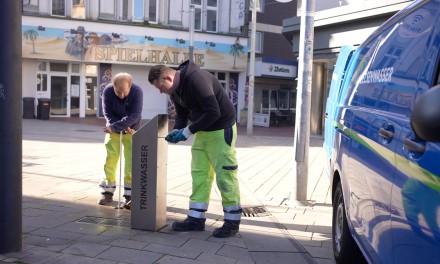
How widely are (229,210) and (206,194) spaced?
0.32 meters

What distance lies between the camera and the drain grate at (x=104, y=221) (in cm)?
529

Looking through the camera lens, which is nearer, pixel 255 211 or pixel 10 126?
pixel 10 126

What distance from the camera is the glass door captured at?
26219mm

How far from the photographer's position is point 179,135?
4809mm

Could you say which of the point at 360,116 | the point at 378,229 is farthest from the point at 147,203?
the point at 378,229

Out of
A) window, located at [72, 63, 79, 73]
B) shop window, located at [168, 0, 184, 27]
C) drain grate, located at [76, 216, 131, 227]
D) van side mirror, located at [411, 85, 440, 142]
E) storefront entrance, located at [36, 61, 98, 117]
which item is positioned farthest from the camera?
shop window, located at [168, 0, 184, 27]

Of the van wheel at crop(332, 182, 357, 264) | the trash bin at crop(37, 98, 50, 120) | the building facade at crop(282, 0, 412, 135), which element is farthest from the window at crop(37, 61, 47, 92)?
the van wheel at crop(332, 182, 357, 264)

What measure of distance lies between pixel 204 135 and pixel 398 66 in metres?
Result: 2.42

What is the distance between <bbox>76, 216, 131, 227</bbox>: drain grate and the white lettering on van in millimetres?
3025

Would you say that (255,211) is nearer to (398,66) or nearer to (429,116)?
(398,66)

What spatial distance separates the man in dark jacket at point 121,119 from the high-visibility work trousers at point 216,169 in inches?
48.2

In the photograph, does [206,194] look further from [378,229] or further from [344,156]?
[378,229]

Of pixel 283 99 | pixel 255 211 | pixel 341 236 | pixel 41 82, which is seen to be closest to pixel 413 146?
pixel 341 236

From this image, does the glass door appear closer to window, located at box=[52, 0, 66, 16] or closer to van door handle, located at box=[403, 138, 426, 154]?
window, located at box=[52, 0, 66, 16]
